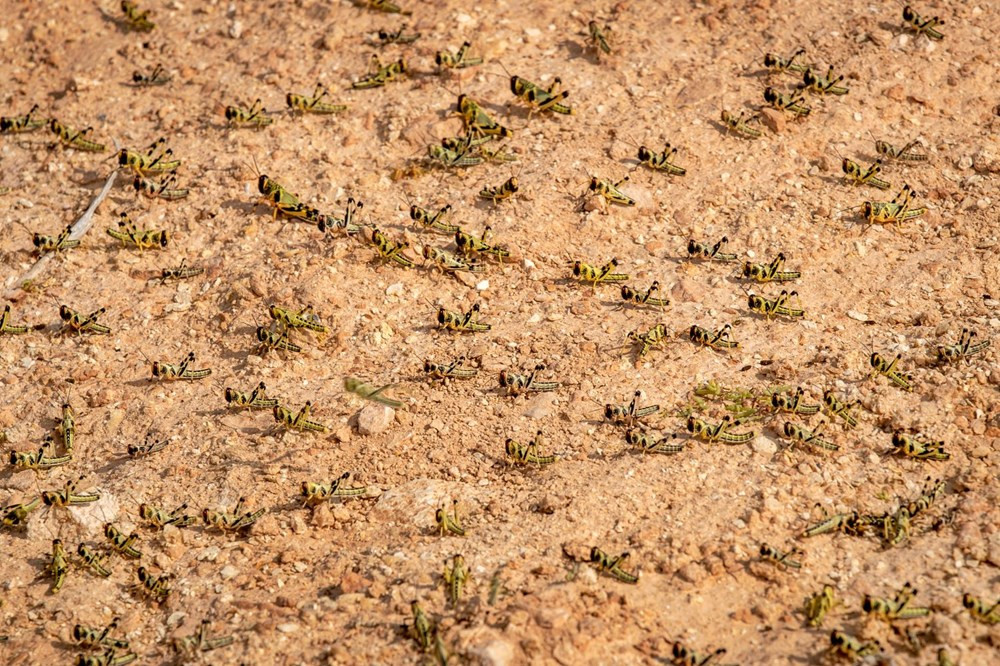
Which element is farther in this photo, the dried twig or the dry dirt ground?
the dried twig

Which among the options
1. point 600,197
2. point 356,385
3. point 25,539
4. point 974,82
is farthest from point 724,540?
point 974,82

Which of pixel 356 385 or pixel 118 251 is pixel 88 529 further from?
pixel 118 251

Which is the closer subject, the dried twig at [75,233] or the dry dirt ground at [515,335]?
the dry dirt ground at [515,335]

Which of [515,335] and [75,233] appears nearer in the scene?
[515,335]

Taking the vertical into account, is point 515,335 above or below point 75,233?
above
